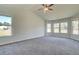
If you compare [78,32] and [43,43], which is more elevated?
[78,32]

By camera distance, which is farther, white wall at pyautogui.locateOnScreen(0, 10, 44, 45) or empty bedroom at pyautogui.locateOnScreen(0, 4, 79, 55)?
white wall at pyautogui.locateOnScreen(0, 10, 44, 45)

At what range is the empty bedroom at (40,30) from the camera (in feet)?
11.2

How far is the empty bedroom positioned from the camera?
3.43 m

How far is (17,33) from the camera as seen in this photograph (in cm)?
589

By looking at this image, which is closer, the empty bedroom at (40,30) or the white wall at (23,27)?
the empty bedroom at (40,30)

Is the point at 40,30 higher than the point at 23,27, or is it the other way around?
the point at 23,27

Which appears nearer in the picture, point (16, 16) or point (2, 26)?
point (2, 26)

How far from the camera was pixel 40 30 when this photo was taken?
5004 mm

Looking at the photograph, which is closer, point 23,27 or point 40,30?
point 40,30

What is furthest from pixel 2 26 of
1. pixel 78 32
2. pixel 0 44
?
pixel 78 32

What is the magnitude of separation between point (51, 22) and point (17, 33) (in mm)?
2966
